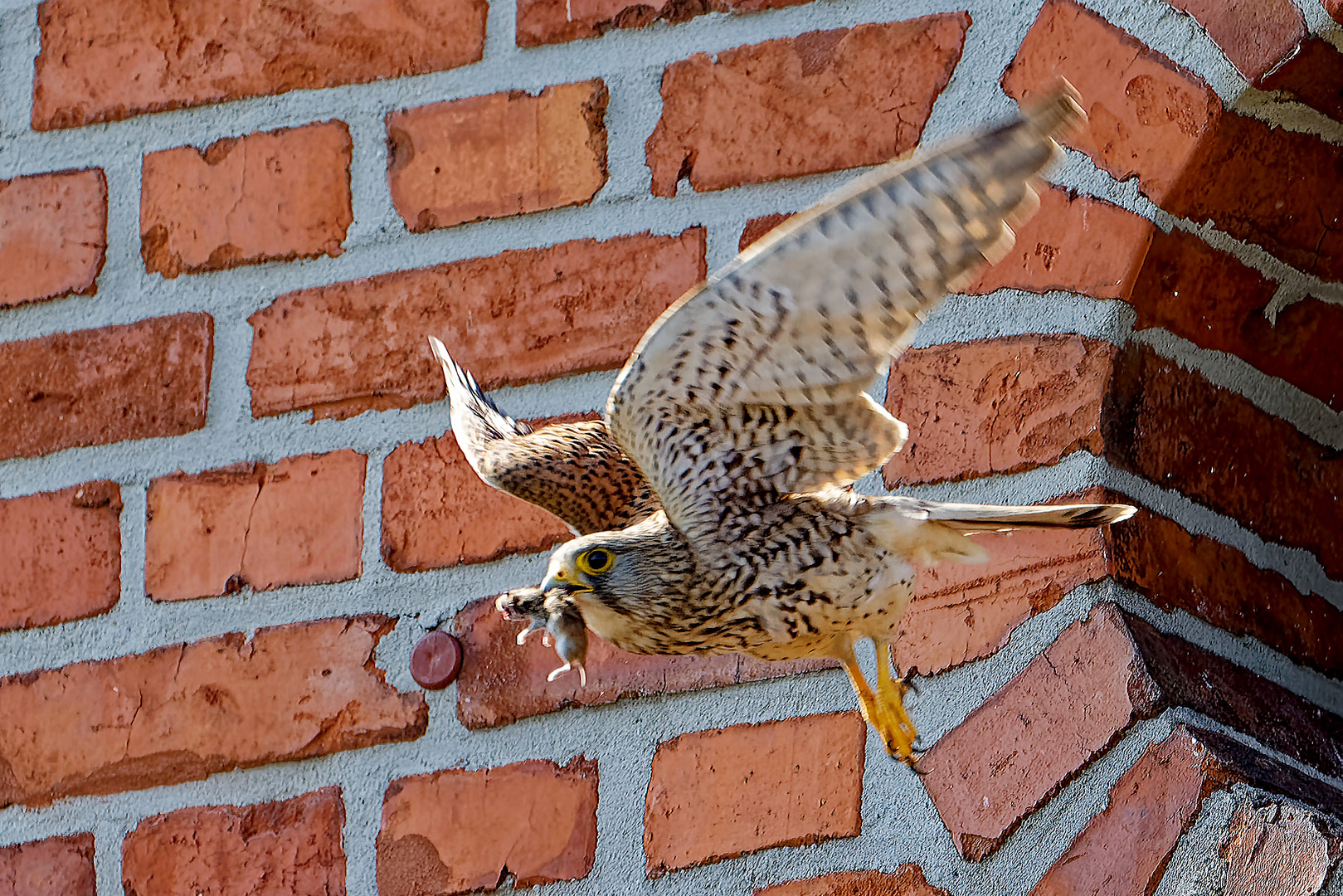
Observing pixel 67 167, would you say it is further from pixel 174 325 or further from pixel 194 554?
pixel 194 554

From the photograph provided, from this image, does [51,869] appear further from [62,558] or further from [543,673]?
[543,673]

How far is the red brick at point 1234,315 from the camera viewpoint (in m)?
1.06

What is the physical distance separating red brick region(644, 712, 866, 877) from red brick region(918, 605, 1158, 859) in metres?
0.05

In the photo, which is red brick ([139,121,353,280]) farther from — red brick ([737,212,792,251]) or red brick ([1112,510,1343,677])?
red brick ([1112,510,1343,677])

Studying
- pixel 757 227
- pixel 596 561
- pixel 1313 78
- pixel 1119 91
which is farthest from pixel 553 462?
pixel 1313 78

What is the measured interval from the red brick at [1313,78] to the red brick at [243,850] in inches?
30.1

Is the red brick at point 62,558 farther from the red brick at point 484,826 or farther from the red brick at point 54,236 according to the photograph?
the red brick at point 484,826

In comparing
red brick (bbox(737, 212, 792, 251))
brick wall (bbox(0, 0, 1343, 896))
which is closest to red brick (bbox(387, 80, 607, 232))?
brick wall (bbox(0, 0, 1343, 896))

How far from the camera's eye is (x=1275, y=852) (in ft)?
2.94

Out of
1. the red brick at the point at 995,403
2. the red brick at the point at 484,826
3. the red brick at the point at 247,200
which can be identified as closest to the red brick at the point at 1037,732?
the red brick at the point at 995,403

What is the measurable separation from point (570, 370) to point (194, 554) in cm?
30

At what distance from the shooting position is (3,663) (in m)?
1.18

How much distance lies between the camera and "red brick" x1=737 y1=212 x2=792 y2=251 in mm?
1116

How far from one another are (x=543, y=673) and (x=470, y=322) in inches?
9.9
